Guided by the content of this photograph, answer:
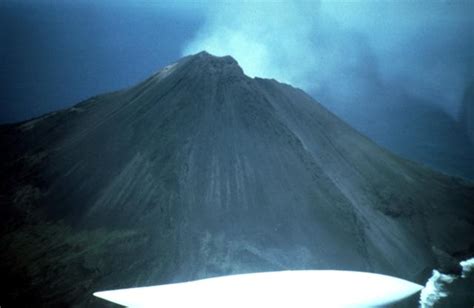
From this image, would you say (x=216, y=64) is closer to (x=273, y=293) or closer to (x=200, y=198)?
(x=200, y=198)

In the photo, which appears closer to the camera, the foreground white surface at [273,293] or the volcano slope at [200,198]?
the foreground white surface at [273,293]

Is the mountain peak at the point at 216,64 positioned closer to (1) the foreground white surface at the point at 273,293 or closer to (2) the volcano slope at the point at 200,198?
(2) the volcano slope at the point at 200,198

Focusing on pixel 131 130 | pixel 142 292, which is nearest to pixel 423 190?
pixel 131 130

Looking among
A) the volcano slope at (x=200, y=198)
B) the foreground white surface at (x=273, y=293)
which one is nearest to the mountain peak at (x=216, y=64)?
the volcano slope at (x=200, y=198)

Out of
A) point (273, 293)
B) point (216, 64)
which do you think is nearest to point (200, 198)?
point (273, 293)

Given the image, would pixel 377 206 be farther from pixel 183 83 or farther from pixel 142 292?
pixel 142 292
